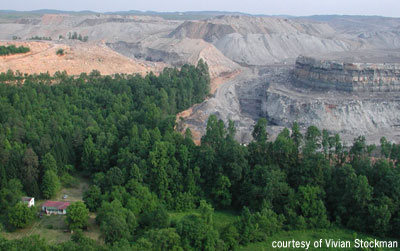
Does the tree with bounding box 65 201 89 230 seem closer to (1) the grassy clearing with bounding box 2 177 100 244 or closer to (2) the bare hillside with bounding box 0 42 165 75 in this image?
(1) the grassy clearing with bounding box 2 177 100 244

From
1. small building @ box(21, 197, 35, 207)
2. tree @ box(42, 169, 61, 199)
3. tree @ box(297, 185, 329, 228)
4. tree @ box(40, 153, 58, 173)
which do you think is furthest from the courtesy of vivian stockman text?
tree @ box(40, 153, 58, 173)

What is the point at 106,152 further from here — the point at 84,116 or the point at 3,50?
the point at 3,50

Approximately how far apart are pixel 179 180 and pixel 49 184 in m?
9.46

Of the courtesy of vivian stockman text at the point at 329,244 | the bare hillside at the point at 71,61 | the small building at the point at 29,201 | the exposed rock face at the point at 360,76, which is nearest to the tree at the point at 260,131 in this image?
the courtesy of vivian stockman text at the point at 329,244

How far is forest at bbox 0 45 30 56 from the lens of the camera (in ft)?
193

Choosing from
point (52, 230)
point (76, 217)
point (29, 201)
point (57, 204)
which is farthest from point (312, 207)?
point (29, 201)

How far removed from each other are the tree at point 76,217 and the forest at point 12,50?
41.4 metres

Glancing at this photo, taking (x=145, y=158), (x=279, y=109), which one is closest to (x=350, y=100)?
(x=279, y=109)

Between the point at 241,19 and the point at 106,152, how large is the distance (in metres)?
96.6

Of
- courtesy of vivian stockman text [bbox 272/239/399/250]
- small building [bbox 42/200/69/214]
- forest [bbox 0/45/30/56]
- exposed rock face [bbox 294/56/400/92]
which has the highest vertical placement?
forest [bbox 0/45/30/56]

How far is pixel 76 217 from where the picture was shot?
83.3ft

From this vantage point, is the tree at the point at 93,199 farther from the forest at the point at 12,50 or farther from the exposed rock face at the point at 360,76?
the forest at the point at 12,50

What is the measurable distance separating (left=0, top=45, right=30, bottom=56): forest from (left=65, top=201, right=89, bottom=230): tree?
Result: 1628 inches

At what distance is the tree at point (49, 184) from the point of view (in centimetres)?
2992
